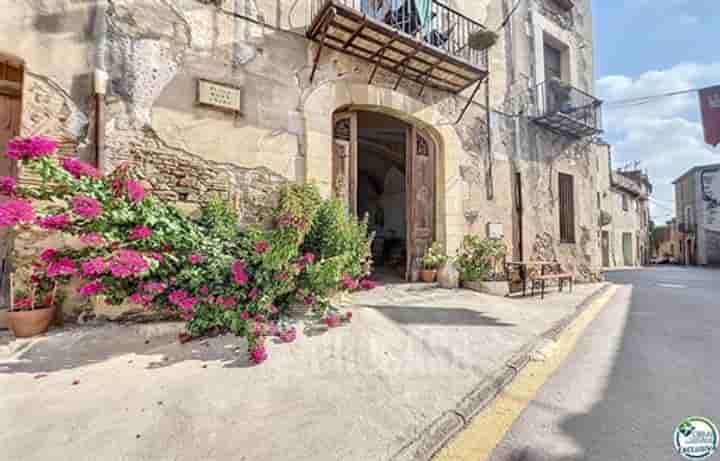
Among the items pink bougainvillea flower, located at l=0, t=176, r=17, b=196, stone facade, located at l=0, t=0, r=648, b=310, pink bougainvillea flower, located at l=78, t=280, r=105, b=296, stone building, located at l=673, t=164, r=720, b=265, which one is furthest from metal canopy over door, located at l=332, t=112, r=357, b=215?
stone building, located at l=673, t=164, r=720, b=265

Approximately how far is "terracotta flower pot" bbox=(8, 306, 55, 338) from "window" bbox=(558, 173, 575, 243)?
10.0 metres

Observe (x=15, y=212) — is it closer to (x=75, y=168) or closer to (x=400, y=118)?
(x=75, y=168)

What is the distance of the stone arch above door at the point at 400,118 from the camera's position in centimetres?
464

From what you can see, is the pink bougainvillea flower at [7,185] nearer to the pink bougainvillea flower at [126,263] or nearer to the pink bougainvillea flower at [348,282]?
the pink bougainvillea flower at [126,263]

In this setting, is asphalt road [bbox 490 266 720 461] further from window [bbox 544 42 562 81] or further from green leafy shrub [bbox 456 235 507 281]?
window [bbox 544 42 562 81]

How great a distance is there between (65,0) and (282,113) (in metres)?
2.46

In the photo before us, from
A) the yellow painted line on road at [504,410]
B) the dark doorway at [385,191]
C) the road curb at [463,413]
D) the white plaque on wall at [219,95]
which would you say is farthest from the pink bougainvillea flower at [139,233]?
the dark doorway at [385,191]

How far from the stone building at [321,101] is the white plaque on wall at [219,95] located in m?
0.02

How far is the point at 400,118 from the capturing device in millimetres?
5820

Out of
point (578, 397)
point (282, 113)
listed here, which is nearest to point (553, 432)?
point (578, 397)

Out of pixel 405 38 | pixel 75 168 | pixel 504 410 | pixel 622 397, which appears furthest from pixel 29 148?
pixel 405 38

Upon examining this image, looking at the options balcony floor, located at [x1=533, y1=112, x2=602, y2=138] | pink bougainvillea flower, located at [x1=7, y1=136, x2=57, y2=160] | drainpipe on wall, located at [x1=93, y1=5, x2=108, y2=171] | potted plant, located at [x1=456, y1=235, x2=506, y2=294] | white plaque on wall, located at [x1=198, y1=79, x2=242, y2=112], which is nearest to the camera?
pink bougainvillea flower, located at [x1=7, y1=136, x2=57, y2=160]

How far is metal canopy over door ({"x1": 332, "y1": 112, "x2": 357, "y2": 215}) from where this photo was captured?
17.0 feet

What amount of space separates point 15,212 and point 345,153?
157 inches
